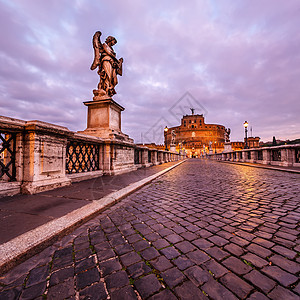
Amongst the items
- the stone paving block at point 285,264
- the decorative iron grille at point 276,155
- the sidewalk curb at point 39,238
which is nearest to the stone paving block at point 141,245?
the sidewalk curb at point 39,238

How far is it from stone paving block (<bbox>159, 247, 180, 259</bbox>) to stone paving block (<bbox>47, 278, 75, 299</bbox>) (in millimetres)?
868

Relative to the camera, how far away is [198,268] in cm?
142

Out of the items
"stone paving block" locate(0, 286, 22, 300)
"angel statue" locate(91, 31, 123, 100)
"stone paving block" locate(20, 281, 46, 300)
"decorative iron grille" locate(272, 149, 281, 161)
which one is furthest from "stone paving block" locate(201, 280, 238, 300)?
"decorative iron grille" locate(272, 149, 281, 161)

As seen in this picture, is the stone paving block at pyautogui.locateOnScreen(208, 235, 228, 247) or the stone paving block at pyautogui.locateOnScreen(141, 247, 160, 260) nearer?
the stone paving block at pyautogui.locateOnScreen(141, 247, 160, 260)

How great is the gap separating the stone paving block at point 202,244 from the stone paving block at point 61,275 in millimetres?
1303

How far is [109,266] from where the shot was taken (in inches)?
57.5

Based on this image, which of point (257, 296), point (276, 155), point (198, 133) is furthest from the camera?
point (198, 133)

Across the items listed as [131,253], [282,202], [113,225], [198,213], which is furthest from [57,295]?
[282,202]

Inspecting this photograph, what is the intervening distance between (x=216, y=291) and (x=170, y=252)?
0.57 metres

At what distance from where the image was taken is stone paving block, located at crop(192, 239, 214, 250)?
1.75 metres

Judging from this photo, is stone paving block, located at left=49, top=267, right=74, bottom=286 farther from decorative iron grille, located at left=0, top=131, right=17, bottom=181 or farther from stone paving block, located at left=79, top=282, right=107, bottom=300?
decorative iron grille, located at left=0, top=131, right=17, bottom=181

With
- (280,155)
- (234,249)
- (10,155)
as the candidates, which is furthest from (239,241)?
(280,155)

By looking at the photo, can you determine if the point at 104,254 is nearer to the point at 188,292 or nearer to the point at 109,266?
the point at 109,266

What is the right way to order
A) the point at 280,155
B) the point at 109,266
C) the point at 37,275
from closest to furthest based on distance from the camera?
1. the point at 37,275
2. the point at 109,266
3. the point at 280,155
